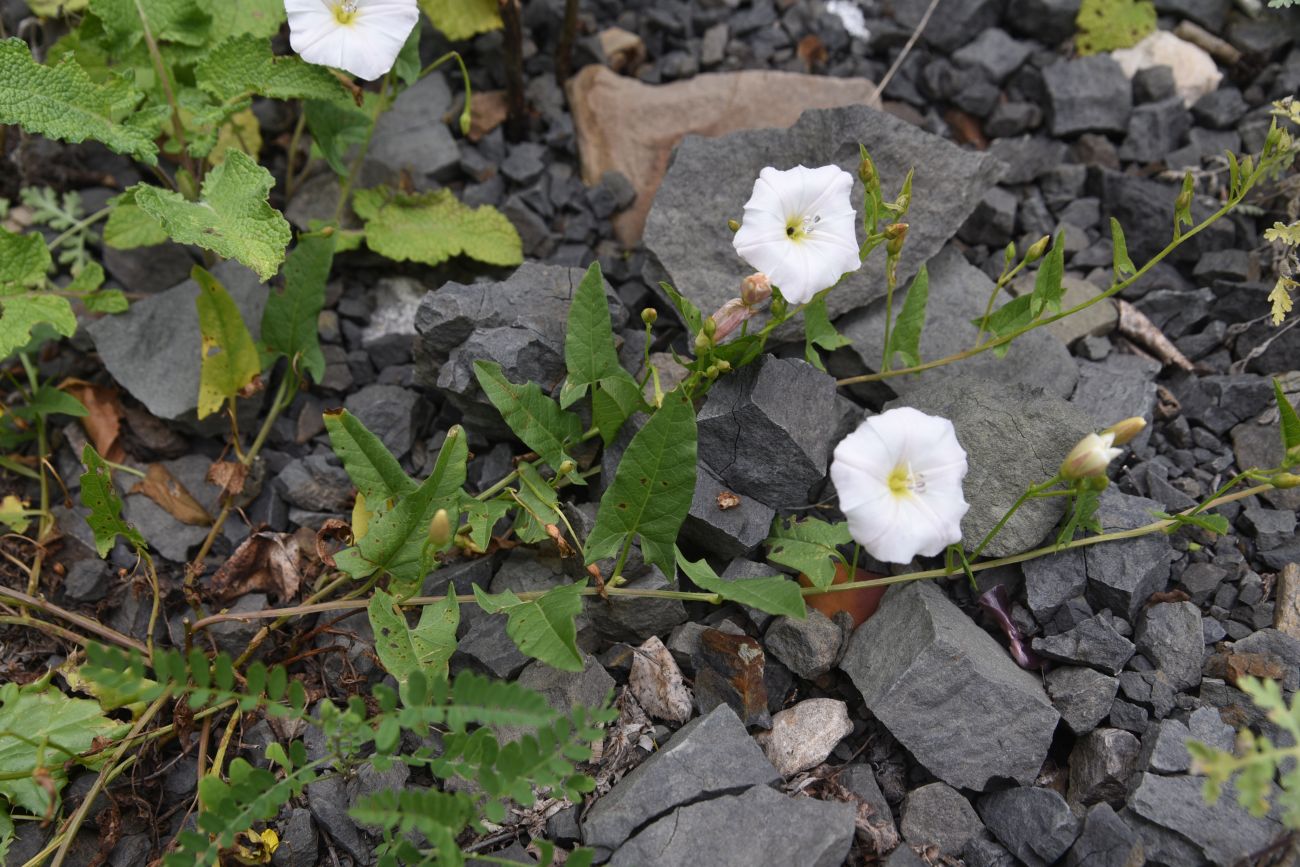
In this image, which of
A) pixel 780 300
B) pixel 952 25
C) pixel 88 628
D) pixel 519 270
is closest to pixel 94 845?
pixel 88 628

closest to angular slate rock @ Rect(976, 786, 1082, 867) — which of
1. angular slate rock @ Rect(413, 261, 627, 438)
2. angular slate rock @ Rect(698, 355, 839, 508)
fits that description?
angular slate rock @ Rect(698, 355, 839, 508)

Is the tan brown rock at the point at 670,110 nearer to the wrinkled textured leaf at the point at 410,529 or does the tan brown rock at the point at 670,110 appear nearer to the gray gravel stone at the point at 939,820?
the wrinkled textured leaf at the point at 410,529

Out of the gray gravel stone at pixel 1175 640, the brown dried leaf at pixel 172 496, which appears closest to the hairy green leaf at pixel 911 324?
the gray gravel stone at pixel 1175 640

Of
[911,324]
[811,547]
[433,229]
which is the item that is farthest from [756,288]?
[433,229]

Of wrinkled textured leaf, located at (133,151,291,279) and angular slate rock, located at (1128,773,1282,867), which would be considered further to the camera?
wrinkled textured leaf, located at (133,151,291,279)

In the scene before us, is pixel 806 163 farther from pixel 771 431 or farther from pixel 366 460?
pixel 366 460

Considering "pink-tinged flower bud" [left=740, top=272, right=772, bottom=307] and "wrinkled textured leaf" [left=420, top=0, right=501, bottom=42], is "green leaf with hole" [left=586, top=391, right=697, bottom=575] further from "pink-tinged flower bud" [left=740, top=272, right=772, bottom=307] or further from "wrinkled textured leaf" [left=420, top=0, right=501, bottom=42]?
"wrinkled textured leaf" [left=420, top=0, right=501, bottom=42]

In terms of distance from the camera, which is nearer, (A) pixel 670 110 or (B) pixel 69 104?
(B) pixel 69 104
